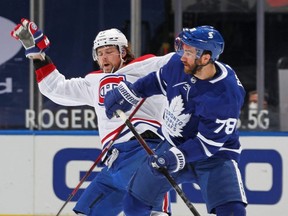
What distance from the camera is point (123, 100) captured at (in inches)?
179

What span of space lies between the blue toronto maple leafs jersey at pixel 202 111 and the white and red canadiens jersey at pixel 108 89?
1.61 ft

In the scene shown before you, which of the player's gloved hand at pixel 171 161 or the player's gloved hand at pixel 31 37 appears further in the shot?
the player's gloved hand at pixel 31 37

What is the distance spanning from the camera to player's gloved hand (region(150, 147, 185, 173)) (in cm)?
415

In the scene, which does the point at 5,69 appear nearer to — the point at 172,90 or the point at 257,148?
the point at 257,148

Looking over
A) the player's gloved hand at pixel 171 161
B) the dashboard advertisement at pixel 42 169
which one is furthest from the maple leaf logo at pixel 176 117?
the dashboard advertisement at pixel 42 169

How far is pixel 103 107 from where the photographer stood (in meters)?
4.90

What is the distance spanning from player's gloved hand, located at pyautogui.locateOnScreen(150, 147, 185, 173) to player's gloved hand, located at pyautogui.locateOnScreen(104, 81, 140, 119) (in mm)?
422

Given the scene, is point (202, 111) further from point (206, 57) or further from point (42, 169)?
point (42, 169)

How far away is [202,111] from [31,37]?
119 centimetres

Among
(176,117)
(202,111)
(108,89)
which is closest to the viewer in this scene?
(202,111)

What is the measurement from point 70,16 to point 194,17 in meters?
0.78

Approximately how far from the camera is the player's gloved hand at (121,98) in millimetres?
4523

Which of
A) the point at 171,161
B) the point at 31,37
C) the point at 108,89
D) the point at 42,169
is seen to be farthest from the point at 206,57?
the point at 42,169

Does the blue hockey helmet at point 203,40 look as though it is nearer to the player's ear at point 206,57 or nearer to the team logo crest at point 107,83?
the player's ear at point 206,57
